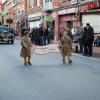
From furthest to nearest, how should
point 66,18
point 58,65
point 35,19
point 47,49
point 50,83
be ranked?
1. point 35,19
2. point 66,18
3. point 47,49
4. point 58,65
5. point 50,83

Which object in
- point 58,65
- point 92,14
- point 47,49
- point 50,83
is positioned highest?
point 92,14

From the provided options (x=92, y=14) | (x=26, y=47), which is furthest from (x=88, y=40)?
(x=92, y=14)

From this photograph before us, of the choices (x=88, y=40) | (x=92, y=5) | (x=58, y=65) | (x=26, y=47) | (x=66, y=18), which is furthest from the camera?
(x=66, y=18)

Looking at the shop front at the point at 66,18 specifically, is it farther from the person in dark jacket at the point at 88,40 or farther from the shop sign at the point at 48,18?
the person in dark jacket at the point at 88,40

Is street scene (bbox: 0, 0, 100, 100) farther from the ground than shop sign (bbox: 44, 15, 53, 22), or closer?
closer

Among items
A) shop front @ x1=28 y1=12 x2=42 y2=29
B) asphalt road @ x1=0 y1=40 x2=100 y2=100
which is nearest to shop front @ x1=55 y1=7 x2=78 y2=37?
shop front @ x1=28 y1=12 x2=42 y2=29

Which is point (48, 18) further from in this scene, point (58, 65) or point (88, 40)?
point (58, 65)

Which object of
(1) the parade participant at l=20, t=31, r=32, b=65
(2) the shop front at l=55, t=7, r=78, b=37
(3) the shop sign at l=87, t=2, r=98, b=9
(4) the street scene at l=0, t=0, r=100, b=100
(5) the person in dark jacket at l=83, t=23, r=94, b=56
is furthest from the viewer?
(2) the shop front at l=55, t=7, r=78, b=37

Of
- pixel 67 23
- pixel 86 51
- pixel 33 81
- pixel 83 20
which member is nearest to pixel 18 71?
pixel 33 81

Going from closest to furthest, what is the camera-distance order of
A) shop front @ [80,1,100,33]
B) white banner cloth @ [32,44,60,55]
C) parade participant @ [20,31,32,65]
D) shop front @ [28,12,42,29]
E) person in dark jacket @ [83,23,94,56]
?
→ 1. parade participant @ [20,31,32,65]
2. white banner cloth @ [32,44,60,55]
3. person in dark jacket @ [83,23,94,56]
4. shop front @ [80,1,100,33]
5. shop front @ [28,12,42,29]

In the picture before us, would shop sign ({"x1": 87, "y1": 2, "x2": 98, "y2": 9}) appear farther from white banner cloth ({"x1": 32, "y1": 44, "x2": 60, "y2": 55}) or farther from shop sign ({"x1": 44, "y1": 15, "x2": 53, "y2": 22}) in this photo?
white banner cloth ({"x1": 32, "y1": 44, "x2": 60, "y2": 55})

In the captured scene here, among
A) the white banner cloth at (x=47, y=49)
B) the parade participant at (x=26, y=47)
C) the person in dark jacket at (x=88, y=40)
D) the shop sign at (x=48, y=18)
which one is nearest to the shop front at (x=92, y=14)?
the shop sign at (x=48, y=18)

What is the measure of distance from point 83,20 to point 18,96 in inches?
1161

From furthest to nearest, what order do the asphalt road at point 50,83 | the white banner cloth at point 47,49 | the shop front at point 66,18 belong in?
1. the shop front at point 66,18
2. the white banner cloth at point 47,49
3. the asphalt road at point 50,83
